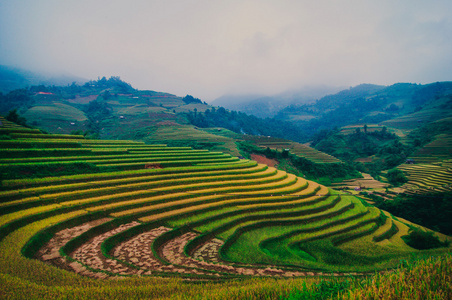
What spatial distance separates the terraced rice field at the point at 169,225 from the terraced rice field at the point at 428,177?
15118 mm

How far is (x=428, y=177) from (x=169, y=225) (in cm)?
3531

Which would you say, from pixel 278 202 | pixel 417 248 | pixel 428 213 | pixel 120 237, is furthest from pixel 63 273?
pixel 428 213

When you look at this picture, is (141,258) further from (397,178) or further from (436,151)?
(436,151)

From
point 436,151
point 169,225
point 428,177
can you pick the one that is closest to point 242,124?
point 436,151

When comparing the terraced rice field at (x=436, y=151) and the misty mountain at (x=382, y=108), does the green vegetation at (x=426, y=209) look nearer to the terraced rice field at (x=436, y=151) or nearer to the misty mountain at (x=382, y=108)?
the terraced rice field at (x=436, y=151)

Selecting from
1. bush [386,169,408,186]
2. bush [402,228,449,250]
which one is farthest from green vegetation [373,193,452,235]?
bush [386,169,408,186]

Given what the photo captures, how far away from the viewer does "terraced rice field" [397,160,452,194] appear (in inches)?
1012

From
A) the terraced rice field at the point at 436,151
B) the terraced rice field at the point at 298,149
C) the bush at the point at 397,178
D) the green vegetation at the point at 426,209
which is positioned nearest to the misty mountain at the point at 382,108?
the terraced rice field at the point at 436,151

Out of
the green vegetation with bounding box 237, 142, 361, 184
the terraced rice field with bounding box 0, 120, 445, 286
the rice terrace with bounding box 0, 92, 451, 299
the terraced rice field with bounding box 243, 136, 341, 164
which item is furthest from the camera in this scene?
the terraced rice field with bounding box 243, 136, 341, 164

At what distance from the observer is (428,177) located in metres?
29.7

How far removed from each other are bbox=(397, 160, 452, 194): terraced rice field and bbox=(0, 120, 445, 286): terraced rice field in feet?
49.6

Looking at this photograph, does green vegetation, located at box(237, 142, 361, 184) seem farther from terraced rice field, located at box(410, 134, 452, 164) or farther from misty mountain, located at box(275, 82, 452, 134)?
misty mountain, located at box(275, 82, 452, 134)

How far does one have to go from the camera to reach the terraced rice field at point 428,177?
84.4 ft

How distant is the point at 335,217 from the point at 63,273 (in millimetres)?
13130
